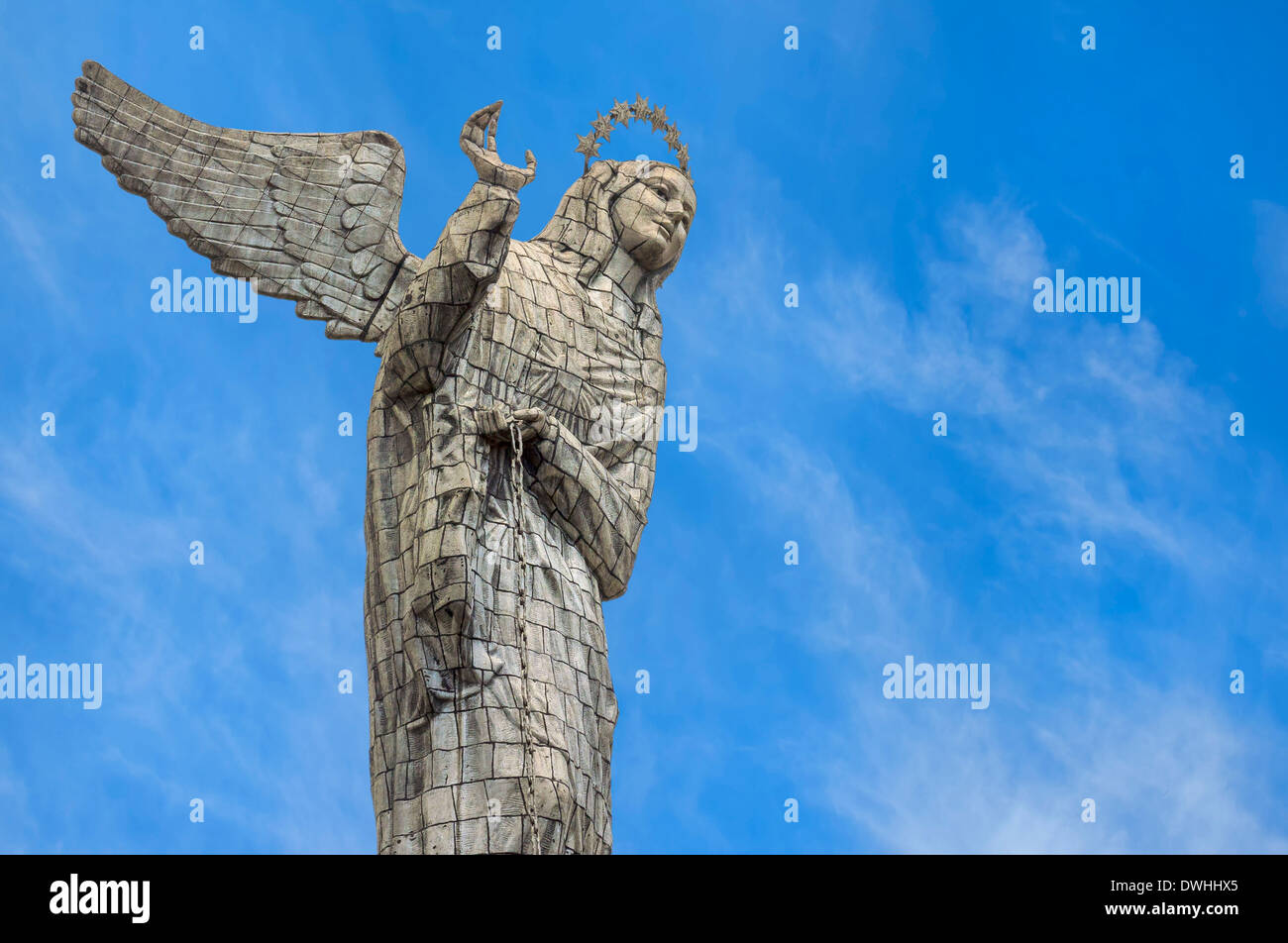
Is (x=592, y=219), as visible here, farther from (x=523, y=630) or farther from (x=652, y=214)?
(x=523, y=630)

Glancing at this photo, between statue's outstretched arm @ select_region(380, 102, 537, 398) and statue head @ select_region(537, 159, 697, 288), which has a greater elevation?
statue head @ select_region(537, 159, 697, 288)

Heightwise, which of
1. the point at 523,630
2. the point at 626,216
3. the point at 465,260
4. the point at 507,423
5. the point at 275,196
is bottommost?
the point at 523,630

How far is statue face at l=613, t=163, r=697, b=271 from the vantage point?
673 inches

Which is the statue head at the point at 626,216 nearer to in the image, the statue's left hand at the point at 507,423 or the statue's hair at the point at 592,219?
the statue's hair at the point at 592,219

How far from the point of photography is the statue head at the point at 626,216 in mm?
17094

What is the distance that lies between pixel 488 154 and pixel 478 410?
1676 millimetres

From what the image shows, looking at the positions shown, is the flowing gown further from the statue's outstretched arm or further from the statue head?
the statue head

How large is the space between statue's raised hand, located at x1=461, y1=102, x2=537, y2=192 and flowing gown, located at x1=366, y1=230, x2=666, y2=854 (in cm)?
62

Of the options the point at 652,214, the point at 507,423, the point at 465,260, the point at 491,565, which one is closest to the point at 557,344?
the point at 507,423

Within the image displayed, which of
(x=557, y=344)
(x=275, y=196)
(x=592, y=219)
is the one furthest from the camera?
(x=592, y=219)

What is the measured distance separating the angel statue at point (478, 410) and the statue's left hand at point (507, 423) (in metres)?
0.01

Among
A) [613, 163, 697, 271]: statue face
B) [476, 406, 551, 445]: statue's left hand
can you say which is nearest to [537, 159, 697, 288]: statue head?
[613, 163, 697, 271]: statue face

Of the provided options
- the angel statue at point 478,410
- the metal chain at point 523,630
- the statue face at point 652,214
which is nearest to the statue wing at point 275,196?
the angel statue at point 478,410

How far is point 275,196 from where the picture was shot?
17000 mm
